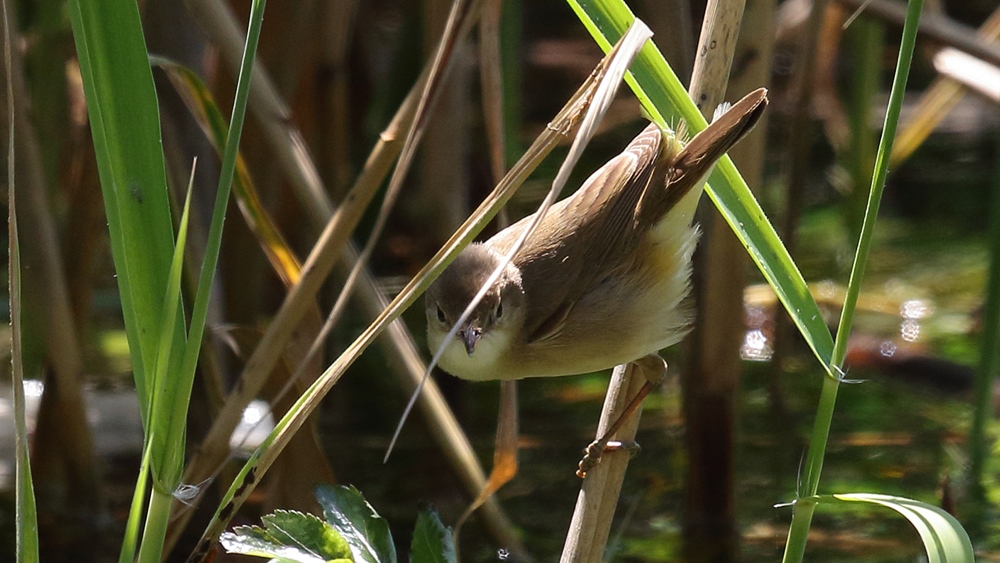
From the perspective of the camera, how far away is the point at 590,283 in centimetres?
202

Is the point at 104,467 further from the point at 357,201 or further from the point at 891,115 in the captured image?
the point at 891,115

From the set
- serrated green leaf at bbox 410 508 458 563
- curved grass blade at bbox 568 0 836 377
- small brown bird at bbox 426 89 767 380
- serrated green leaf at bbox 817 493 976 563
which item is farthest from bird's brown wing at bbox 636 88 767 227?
serrated green leaf at bbox 410 508 458 563

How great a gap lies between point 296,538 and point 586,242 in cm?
93

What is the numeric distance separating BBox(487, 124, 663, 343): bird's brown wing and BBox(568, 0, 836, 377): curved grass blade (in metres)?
0.60

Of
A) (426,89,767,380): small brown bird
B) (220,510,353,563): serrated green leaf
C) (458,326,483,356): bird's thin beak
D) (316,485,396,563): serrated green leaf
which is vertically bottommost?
(220,510,353,563): serrated green leaf

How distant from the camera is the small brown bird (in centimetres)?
196

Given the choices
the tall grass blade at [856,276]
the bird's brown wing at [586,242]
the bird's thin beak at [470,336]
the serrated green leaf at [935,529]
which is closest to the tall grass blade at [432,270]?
the tall grass blade at [856,276]

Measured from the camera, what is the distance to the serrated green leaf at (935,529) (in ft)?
3.73

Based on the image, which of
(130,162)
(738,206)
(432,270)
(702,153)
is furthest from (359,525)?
(702,153)

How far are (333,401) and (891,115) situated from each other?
242 centimetres

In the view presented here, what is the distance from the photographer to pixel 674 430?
3.26 m

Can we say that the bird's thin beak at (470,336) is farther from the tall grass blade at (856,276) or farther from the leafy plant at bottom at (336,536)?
the tall grass blade at (856,276)

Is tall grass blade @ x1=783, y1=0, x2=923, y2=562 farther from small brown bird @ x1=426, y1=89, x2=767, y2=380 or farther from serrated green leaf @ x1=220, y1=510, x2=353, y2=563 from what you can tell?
small brown bird @ x1=426, y1=89, x2=767, y2=380

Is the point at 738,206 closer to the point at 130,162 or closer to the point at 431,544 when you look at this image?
the point at 431,544
